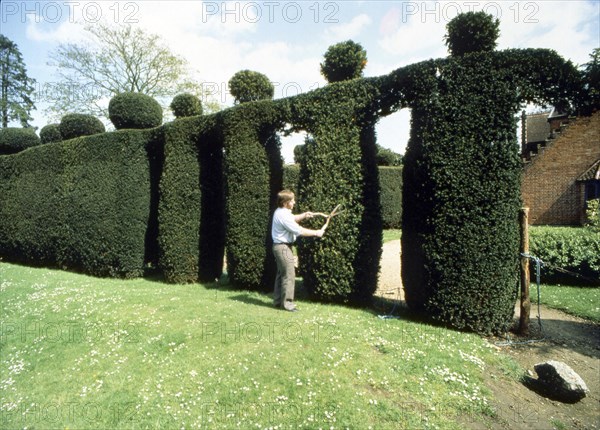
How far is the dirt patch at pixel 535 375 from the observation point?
13.3 feet

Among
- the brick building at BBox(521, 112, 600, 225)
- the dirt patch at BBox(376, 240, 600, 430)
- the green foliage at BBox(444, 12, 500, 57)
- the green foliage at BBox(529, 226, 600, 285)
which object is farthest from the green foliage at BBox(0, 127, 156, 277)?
the brick building at BBox(521, 112, 600, 225)

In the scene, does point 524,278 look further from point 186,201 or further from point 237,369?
point 186,201

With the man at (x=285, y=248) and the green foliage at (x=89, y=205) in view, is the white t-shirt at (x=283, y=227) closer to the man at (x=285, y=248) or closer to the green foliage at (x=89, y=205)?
the man at (x=285, y=248)

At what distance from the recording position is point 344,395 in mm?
4105

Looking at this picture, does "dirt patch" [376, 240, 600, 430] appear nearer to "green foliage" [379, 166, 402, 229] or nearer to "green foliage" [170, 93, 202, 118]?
"green foliage" [170, 93, 202, 118]

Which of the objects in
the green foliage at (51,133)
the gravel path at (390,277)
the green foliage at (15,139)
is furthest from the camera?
the green foliage at (15,139)

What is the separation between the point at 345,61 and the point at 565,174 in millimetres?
22020

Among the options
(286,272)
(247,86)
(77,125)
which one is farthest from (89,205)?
(286,272)

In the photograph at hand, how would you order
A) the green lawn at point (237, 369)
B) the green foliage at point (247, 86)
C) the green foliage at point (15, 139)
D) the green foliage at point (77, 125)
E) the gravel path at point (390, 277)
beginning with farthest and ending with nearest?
the green foliage at point (15, 139) → the green foliage at point (77, 125) → the green foliage at point (247, 86) → the gravel path at point (390, 277) → the green lawn at point (237, 369)

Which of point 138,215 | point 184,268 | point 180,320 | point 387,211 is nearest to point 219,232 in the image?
point 184,268

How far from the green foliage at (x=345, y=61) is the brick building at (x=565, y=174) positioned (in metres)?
20.8

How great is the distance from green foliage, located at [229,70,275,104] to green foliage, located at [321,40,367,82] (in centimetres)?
200

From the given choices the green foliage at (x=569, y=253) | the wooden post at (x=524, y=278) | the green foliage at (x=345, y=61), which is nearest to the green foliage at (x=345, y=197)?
the green foliage at (x=345, y=61)

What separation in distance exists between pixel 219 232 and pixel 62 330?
15.2ft
